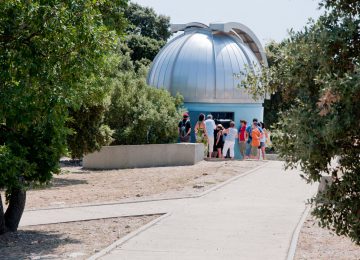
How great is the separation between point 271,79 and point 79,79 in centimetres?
323

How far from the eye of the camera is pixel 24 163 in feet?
31.4

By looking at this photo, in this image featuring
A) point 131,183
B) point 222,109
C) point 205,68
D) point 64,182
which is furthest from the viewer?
point 222,109

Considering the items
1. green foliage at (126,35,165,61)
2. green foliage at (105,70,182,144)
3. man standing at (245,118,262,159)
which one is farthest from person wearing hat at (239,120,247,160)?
green foliage at (126,35,165,61)

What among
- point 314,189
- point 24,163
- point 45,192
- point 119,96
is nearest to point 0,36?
point 24,163

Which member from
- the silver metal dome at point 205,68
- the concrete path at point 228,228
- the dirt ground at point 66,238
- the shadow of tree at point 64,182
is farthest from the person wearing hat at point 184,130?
the dirt ground at point 66,238

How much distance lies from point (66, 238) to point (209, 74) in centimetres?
2461

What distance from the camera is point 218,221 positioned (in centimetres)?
1131

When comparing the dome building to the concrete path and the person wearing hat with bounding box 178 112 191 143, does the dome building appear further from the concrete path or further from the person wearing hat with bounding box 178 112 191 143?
the concrete path

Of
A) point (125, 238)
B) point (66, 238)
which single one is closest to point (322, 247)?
point (125, 238)

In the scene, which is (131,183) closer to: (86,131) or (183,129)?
(86,131)

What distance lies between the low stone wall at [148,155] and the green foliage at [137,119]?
1.09 m

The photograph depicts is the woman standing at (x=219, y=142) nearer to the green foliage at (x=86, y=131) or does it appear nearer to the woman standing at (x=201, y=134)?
the woman standing at (x=201, y=134)

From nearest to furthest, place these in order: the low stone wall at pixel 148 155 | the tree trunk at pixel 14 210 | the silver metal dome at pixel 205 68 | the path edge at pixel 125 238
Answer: the path edge at pixel 125 238, the tree trunk at pixel 14 210, the low stone wall at pixel 148 155, the silver metal dome at pixel 205 68

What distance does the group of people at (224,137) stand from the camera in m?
23.2
